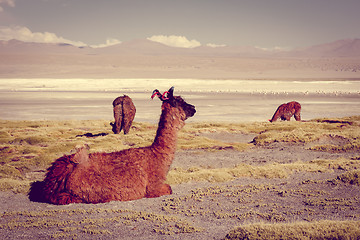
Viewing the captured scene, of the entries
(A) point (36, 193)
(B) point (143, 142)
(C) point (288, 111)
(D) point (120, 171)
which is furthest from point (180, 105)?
(C) point (288, 111)

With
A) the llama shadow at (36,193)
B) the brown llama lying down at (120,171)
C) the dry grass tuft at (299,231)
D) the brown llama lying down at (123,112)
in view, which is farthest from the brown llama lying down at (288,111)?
the dry grass tuft at (299,231)

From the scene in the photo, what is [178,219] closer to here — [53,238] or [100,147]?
[53,238]

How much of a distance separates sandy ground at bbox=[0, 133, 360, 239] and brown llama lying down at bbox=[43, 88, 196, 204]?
0.21m

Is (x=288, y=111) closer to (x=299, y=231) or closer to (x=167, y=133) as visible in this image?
(x=167, y=133)

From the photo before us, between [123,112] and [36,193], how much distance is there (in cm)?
1049

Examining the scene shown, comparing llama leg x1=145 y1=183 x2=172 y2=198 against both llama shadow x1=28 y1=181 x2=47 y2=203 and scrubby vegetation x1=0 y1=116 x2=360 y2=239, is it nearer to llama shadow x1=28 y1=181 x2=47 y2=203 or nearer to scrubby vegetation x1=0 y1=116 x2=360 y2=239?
scrubby vegetation x1=0 y1=116 x2=360 y2=239

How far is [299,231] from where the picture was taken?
6309mm

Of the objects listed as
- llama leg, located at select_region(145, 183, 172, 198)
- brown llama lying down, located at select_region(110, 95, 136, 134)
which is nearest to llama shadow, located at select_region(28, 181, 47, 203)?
llama leg, located at select_region(145, 183, 172, 198)

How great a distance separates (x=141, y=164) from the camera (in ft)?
27.4

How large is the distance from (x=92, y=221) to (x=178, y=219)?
1.63 m

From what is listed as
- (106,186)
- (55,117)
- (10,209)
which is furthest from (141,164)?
(55,117)

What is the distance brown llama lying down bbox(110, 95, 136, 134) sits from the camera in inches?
754

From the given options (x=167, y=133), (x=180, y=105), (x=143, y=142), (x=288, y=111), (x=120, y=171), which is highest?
(x=180, y=105)

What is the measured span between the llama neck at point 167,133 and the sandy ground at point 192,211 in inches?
43.5
